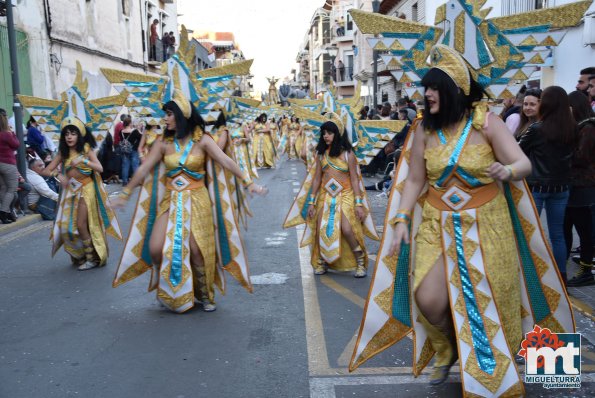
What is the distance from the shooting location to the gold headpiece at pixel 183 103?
5395 mm

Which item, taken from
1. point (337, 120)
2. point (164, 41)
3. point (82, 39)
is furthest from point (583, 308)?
point (164, 41)

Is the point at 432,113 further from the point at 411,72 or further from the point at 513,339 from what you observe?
the point at 513,339

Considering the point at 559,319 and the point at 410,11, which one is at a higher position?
the point at 410,11

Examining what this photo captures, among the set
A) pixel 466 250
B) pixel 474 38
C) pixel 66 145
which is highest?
pixel 474 38

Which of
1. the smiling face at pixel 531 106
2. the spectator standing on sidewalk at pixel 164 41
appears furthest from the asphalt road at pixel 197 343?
the spectator standing on sidewalk at pixel 164 41

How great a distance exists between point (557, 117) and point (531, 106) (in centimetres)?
48

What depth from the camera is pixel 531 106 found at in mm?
5883

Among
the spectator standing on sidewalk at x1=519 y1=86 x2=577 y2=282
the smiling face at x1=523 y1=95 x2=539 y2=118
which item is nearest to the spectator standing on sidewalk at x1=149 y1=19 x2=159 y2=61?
the smiling face at x1=523 y1=95 x2=539 y2=118

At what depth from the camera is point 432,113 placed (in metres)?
3.46

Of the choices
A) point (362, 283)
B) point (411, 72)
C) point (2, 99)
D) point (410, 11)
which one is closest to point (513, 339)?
point (411, 72)

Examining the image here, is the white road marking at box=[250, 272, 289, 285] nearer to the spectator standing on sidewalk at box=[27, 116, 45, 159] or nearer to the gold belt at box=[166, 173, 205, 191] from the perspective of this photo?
the gold belt at box=[166, 173, 205, 191]

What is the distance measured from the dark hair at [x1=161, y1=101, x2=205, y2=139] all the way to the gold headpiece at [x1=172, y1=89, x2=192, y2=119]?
0.08 feet

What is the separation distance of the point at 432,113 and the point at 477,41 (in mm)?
671

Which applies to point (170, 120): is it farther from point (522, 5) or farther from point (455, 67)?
point (522, 5)
